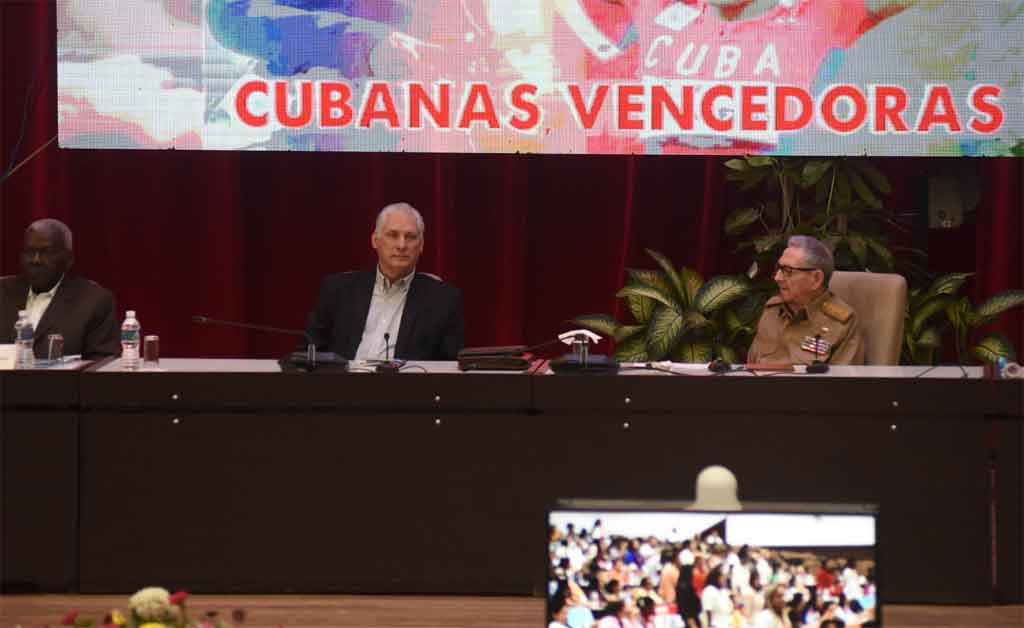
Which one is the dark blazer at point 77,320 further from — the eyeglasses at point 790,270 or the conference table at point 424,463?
the eyeglasses at point 790,270

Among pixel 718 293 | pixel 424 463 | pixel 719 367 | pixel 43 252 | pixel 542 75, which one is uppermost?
pixel 542 75

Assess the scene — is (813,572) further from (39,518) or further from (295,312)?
(295,312)

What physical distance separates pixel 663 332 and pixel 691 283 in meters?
0.28

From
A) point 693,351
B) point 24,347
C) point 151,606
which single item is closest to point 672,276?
point 693,351

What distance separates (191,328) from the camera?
262 inches

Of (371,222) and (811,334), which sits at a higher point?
(371,222)

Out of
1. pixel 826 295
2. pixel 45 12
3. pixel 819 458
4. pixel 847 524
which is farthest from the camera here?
pixel 45 12

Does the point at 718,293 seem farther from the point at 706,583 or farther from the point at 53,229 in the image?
the point at 706,583

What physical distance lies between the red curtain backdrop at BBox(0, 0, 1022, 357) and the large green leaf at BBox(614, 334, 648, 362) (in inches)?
21.8

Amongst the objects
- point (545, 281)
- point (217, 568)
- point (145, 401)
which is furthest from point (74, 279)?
point (545, 281)

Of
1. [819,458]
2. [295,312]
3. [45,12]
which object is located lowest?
[819,458]

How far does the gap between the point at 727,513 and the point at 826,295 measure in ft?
9.19

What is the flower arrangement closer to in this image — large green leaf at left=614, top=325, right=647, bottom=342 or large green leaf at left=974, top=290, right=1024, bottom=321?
large green leaf at left=614, top=325, right=647, bottom=342

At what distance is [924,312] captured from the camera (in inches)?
237
